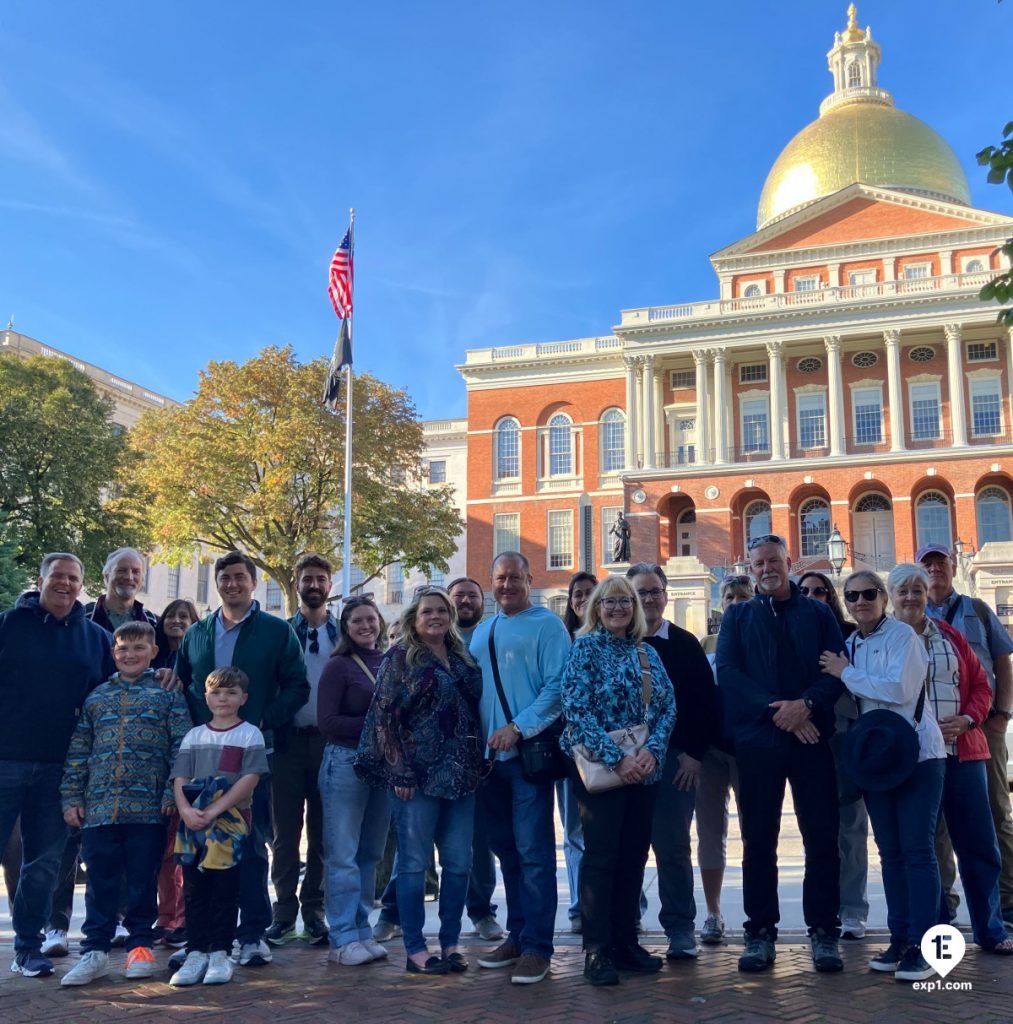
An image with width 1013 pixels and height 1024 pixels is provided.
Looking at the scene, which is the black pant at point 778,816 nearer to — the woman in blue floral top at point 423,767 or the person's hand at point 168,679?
the woman in blue floral top at point 423,767

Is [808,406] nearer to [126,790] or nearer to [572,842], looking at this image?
[572,842]

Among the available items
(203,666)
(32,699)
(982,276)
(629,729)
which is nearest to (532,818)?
(629,729)

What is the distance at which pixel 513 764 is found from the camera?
592cm

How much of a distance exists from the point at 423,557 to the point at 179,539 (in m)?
7.07

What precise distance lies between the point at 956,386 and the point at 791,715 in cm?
4002

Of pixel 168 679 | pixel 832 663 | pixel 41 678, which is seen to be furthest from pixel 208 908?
pixel 832 663

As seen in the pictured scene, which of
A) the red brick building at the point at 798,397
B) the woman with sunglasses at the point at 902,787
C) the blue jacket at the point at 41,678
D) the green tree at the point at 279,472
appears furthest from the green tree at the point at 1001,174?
the red brick building at the point at 798,397

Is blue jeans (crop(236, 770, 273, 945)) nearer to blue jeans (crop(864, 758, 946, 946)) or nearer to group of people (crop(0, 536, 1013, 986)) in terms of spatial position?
group of people (crop(0, 536, 1013, 986))

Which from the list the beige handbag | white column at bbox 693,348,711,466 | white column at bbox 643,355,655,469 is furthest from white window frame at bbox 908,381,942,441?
Answer: the beige handbag

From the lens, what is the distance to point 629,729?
18.2ft

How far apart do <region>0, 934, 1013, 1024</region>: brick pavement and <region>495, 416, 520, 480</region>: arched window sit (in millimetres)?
44127

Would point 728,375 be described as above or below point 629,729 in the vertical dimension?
above

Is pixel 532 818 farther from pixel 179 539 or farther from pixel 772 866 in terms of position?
pixel 179 539

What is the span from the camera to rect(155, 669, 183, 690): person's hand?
6207mm
